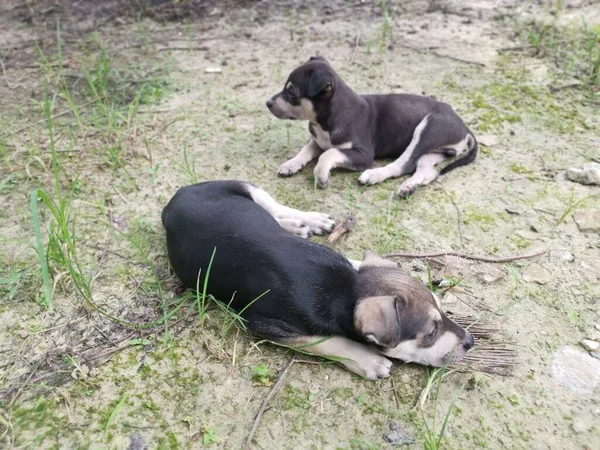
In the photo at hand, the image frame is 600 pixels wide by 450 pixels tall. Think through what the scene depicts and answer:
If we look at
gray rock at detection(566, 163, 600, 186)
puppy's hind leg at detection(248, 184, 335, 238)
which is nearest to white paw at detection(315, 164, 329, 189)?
puppy's hind leg at detection(248, 184, 335, 238)

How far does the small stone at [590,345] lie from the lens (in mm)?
3312

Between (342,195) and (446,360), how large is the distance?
2221mm

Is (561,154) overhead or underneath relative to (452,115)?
underneath

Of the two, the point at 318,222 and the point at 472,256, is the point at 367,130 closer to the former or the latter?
the point at 318,222

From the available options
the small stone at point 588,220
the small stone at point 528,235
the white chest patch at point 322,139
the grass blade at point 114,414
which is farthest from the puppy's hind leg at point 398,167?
the grass blade at point 114,414

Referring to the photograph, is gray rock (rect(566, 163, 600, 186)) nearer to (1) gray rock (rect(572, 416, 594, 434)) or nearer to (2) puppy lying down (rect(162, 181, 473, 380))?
(2) puppy lying down (rect(162, 181, 473, 380))

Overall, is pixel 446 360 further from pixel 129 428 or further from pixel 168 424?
pixel 129 428

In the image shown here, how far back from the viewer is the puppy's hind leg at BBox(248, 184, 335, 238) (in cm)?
437

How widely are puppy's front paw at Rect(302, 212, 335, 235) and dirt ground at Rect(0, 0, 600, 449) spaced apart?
0.19m

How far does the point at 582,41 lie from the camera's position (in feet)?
23.7

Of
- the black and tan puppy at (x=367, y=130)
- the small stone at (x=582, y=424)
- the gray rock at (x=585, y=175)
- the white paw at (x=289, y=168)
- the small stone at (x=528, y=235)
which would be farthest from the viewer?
the white paw at (x=289, y=168)

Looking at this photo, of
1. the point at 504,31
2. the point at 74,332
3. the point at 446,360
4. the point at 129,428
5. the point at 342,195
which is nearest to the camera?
the point at 129,428

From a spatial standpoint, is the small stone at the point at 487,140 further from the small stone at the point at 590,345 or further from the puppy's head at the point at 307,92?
the small stone at the point at 590,345

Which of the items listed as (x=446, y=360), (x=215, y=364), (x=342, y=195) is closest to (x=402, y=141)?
(x=342, y=195)
